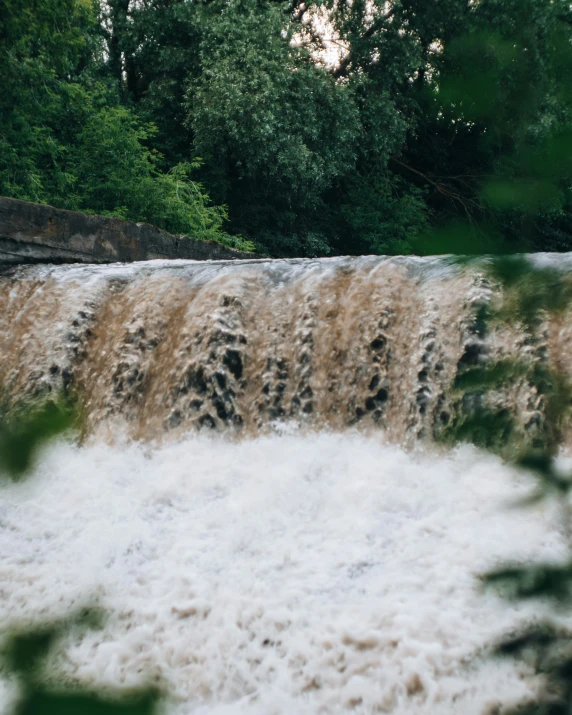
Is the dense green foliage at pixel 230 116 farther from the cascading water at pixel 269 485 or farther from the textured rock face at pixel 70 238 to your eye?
the cascading water at pixel 269 485

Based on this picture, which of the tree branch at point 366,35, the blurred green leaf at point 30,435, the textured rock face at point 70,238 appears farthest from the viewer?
the tree branch at point 366,35

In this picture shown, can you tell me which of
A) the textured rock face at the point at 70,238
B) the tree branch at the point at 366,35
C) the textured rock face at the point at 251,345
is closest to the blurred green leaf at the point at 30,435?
the textured rock face at the point at 251,345

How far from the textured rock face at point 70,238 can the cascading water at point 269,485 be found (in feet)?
0.83

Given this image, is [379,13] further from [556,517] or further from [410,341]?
[556,517]

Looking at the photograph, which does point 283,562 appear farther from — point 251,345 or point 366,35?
point 366,35

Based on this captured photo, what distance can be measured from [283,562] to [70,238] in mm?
4039

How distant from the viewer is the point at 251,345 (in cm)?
471

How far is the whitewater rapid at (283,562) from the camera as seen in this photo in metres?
2.52

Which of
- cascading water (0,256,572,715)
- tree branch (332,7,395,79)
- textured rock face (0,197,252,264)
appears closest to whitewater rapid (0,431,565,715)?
cascading water (0,256,572,715)

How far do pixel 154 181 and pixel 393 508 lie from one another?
783cm

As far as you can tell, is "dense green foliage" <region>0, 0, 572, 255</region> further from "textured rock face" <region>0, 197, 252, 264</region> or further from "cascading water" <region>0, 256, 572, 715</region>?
"cascading water" <region>0, 256, 572, 715</region>

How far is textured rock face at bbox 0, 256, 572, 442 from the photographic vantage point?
423 centimetres

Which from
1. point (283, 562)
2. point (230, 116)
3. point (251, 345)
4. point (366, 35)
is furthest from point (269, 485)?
point (366, 35)

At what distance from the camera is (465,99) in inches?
25.5
